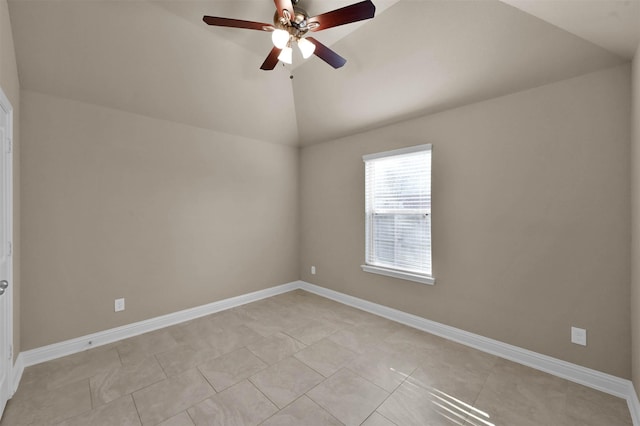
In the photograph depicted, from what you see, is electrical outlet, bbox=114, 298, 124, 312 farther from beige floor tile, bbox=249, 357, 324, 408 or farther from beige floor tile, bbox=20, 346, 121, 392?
beige floor tile, bbox=249, 357, 324, 408

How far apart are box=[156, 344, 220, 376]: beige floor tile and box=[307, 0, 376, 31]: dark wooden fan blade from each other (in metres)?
3.00

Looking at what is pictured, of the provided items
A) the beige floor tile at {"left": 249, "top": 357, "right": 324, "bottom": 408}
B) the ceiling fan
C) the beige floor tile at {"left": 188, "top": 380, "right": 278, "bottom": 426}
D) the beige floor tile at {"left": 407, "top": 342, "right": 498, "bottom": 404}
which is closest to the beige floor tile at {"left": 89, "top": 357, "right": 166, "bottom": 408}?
the beige floor tile at {"left": 188, "top": 380, "right": 278, "bottom": 426}

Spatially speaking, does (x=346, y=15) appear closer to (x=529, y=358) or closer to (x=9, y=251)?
(x=9, y=251)

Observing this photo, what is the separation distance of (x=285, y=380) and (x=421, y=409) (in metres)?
1.06

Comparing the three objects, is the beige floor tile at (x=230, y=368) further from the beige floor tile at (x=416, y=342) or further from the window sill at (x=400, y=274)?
the window sill at (x=400, y=274)

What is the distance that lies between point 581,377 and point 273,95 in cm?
429

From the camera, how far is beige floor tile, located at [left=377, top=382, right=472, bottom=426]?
1821 mm

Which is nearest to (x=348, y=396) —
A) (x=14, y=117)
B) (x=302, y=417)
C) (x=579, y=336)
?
(x=302, y=417)

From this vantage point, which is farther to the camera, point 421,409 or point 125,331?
point 125,331

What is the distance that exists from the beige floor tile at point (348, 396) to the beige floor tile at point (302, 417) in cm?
5

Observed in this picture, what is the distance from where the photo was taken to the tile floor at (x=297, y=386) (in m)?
1.85

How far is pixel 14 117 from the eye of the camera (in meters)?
2.25

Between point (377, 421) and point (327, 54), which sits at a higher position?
point (327, 54)

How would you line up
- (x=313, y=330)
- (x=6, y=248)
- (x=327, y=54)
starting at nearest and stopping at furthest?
(x=6, y=248), (x=327, y=54), (x=313, y=330)
